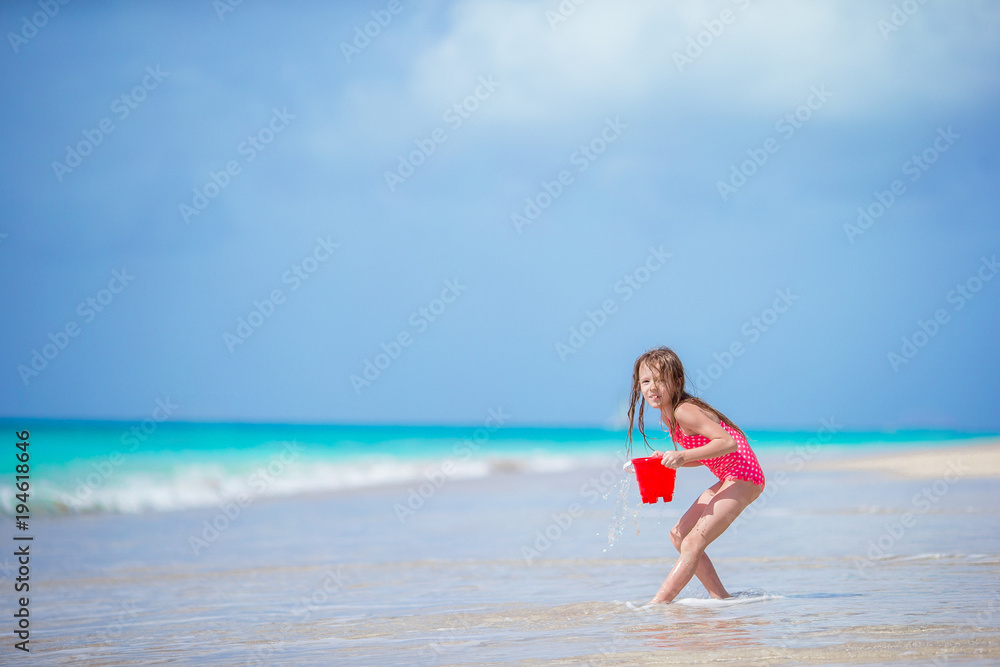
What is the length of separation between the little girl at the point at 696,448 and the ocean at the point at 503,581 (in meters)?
0.26

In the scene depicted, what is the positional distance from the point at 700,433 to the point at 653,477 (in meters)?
0.37

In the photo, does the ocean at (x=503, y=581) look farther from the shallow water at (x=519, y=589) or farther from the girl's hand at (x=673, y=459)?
the girl's hand at (x=673, y=459)

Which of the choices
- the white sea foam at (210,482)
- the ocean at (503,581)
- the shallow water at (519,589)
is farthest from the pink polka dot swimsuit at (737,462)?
the white sea foam at (210,482)

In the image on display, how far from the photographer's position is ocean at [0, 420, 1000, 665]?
4684 mm

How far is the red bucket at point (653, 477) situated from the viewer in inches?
209

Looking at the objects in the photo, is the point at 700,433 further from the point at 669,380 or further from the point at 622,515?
the point at 622,515

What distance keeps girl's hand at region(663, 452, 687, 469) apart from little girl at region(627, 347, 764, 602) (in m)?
0.21

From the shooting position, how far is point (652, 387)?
213 inches

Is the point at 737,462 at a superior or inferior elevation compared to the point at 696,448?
inferior

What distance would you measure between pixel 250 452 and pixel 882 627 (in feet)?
117

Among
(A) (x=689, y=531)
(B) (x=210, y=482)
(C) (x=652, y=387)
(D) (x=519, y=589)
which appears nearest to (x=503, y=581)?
(D) (x=519, y=589)

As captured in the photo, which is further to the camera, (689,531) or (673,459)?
(689,531)

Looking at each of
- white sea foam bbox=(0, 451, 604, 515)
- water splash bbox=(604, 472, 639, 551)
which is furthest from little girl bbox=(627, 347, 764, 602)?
white sea foam bbox=(0, 451, 604, 515)

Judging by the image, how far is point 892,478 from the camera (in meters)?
18.0
